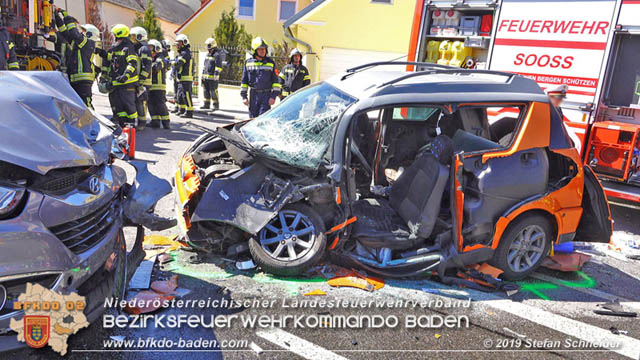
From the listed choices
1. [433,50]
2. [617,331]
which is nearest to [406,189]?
[617,331]

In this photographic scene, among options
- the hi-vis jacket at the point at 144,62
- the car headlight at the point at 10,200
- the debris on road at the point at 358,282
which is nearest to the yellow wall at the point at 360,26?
the hi-vis jacket at the point at 144,62

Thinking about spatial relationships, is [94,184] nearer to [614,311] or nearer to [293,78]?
[614,311]

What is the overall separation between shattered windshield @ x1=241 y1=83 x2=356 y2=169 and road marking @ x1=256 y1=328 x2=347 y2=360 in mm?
1327

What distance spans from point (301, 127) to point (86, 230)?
206 centimetres

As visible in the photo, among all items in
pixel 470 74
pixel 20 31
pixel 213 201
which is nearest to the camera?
pixel 213 201

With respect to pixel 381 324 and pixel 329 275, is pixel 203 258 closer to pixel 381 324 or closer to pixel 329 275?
pixel 329 275

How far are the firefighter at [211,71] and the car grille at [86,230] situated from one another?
1111 cm

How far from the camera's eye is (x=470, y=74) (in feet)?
14.4

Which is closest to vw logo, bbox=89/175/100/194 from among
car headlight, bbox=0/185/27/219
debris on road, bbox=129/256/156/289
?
car headlight, bbox=0/185/27/219

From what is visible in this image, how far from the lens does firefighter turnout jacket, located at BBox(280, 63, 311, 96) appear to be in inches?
412

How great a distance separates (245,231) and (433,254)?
1585mm

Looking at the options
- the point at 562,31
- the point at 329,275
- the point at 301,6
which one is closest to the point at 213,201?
the point at 329,275

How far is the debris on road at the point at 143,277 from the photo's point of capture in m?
3.43

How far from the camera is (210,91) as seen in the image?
567 inches
